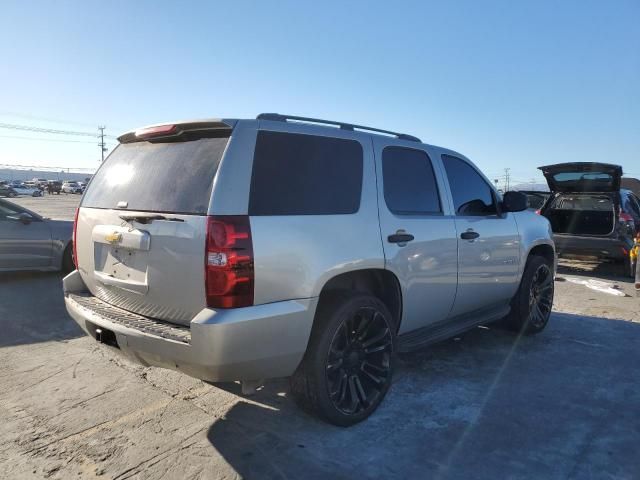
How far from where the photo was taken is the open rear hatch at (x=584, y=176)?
8.63 meters

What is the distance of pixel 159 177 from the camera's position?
10.4ft

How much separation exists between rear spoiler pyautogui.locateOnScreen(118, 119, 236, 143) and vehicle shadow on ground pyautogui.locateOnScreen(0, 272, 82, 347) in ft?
9.16

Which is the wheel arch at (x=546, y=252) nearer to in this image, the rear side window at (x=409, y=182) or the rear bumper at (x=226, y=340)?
the rear side window at (x=409, y=182)

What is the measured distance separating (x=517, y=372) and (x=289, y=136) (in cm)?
289

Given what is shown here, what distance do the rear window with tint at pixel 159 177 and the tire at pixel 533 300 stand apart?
375 cm

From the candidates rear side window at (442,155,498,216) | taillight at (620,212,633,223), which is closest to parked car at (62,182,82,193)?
taillight at (620,212,633,223)

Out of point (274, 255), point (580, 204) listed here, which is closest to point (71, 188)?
point (580, 204)

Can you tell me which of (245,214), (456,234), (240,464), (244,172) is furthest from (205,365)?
(456,234)

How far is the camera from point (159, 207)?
3020 mm

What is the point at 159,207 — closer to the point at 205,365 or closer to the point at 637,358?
the point at 205,365

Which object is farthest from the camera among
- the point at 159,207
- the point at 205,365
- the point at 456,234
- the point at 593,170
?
the point at 593,170

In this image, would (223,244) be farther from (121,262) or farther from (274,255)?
(121,262)

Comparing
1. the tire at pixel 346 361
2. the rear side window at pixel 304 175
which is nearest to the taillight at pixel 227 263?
the rear side window at pixel 304 175

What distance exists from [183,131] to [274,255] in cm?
106
